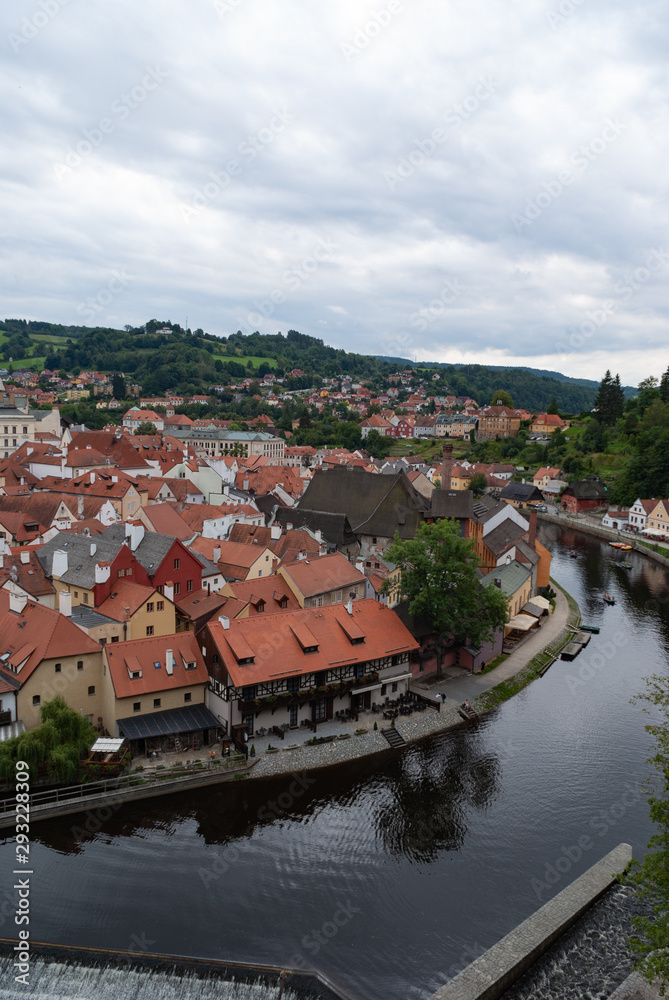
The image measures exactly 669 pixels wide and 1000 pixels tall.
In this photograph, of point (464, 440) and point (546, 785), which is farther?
point (464, 440)

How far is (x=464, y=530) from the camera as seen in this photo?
56.8m

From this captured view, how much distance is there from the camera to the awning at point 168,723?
90.6 ft

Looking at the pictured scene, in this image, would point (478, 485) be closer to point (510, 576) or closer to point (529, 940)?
point (510, 576)

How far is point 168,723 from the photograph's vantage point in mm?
28391

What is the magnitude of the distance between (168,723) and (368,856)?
32.4ft

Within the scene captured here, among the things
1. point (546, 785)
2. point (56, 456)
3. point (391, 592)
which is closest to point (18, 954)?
point (546, 785)

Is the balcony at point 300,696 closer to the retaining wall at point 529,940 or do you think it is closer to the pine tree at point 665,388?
the retaining wall at point 529,940

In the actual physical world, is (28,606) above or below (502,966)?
above

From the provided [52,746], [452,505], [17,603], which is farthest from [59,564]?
[452,505]

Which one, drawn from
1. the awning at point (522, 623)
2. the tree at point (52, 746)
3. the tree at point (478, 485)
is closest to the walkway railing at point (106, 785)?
the tree at point (52, 746)

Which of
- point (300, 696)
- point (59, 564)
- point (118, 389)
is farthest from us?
point (118, 389)

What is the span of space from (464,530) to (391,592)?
1729 cm

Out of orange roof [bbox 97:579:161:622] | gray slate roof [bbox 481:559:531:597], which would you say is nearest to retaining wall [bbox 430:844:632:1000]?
orange roof [bbox 97:579:161:622]

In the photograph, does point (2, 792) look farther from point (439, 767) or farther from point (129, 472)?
point (129, 472)
